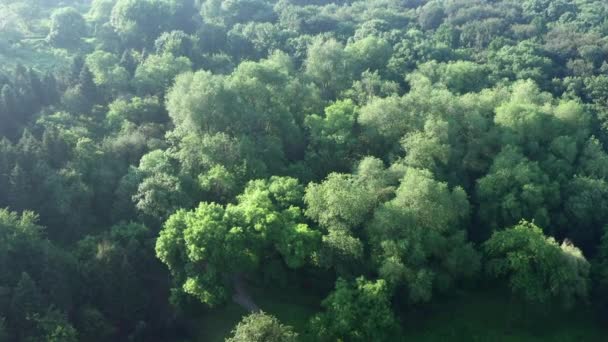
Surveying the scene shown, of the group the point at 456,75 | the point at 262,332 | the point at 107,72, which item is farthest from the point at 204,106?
the point at 456,75

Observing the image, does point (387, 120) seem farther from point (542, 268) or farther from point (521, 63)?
point (521, 63)

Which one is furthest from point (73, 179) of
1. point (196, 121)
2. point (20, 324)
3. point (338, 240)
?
point (338, 240)

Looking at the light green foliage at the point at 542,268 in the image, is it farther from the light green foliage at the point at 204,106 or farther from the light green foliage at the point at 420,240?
the light green foliage at the point at 204,106

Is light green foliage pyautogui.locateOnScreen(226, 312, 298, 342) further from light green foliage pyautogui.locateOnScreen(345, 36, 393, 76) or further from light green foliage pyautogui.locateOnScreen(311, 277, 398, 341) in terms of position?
light green foliage pyautogui.locateOnScreen(345, 36, 393, 76)

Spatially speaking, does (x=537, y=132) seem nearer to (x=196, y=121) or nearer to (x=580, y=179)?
(x=580, y=179)

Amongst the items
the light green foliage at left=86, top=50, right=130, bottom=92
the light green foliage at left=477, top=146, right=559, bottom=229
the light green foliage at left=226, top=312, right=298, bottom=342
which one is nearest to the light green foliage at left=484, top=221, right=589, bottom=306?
the light green foliage at left=477, top=146, right=559, bottom=229

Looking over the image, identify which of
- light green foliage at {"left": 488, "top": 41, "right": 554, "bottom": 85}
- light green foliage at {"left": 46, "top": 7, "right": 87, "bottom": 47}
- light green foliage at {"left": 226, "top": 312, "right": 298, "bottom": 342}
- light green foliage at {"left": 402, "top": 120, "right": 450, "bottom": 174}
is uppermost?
light green foliage at {"left": 402, "top": 120, "right": 450, "bottom": 174}
